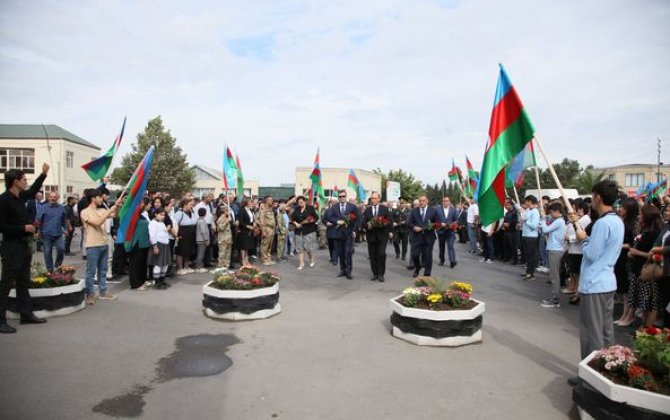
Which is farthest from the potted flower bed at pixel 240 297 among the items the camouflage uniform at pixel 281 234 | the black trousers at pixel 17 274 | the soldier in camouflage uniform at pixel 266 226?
the camouflage uniform at pixel 281 234

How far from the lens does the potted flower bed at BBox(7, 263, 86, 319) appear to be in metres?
7.20

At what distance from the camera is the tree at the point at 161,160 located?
144ft

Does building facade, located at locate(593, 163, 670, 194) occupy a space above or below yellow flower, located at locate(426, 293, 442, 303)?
above

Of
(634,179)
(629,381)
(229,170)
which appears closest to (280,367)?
(629,381)

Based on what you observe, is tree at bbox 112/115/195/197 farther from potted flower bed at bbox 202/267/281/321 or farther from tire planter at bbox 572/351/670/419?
tire planter at bbox 572/351/670/419

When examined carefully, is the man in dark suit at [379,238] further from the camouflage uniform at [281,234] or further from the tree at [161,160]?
the tree at [161,160]

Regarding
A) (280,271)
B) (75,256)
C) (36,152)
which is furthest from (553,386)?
(36,152)

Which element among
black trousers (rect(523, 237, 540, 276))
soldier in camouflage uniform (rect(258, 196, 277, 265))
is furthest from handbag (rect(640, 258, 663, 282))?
soldier in camouflage uniform (rect(258, 196, 277, 265))

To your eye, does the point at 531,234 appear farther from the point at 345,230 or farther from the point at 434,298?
the point at 434,298

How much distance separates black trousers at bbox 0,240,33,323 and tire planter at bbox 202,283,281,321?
9.30ft

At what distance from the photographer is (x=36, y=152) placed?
170 ft

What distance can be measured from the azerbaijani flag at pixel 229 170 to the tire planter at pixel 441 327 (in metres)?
7.82

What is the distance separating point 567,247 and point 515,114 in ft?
15.5

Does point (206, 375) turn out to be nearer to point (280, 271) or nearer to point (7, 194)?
point (7, 194)
